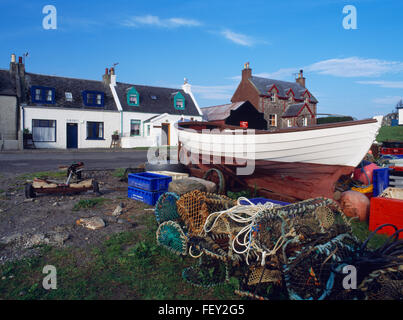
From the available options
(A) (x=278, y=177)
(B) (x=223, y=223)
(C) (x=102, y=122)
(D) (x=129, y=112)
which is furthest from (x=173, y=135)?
(B) (x=223, y=223)

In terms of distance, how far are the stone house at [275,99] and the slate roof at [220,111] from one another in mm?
4091

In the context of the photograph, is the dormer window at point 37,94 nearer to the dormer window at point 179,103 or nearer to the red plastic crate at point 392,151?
the dormer window at point 179,103

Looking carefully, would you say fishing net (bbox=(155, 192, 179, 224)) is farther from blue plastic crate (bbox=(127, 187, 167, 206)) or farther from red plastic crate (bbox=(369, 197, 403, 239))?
red plastic crate (bbox=(369, 197, 403, 239))

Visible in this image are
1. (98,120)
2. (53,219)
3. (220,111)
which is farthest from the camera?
(220,111)

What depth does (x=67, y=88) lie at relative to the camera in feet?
98.0

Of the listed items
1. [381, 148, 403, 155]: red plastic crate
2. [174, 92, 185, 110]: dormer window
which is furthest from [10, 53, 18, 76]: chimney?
[381, 148, 403, 155]: red plastic crate

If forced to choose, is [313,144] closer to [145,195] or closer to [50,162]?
[145,195]

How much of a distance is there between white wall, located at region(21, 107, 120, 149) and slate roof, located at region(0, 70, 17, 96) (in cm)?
186

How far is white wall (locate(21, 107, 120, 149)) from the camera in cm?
2684

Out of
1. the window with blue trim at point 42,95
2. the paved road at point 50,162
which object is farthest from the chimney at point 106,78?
the paved road at point 50,162

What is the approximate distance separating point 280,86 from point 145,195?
40218 millimetres

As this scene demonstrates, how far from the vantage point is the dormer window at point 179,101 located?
35.3 meters

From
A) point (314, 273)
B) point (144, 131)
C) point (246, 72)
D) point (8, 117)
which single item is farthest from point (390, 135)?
point (8, 117)
